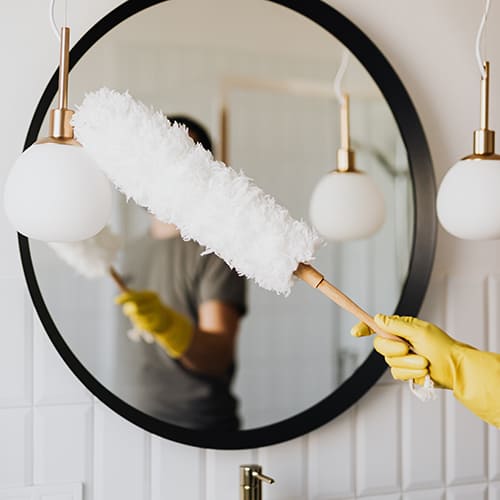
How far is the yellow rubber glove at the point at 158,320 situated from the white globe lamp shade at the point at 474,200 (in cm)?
44

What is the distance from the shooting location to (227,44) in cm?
129

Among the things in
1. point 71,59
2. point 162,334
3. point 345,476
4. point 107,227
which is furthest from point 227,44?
point 345,476

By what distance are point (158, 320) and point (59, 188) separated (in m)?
0.41

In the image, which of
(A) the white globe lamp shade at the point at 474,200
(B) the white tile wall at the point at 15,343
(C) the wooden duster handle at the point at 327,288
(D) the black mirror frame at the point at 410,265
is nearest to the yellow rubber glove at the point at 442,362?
(C) the wooden duster handle at the point at 327,288

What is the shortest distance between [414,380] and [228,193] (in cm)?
34

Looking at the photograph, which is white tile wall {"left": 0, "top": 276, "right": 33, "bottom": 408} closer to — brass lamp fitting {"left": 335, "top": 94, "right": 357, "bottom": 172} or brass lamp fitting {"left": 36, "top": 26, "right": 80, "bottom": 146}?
brass lamp fitting {"left": 36, "top": 26, "right": 80, "bottom": 146}

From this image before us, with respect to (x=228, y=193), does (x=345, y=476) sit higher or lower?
lower

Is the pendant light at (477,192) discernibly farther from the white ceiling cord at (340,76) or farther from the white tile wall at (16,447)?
the white tile wall at (16,447)

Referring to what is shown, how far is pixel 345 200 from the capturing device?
1361 millimetres

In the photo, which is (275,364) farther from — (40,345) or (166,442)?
(40,345)

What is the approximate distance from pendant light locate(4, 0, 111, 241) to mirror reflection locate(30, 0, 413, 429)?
0.88 ft

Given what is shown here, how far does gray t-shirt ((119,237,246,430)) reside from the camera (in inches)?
49.3

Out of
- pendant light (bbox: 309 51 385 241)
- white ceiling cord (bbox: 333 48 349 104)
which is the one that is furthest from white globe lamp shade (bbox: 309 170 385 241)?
white ceiling cord (bbox: 333 48 349 104)

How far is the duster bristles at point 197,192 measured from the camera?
2.87ft
